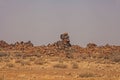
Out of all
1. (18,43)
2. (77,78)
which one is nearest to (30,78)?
(77,78)

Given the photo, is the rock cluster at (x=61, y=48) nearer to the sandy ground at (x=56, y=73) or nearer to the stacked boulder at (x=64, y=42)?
the stacked boulder at (x=64, y=42)

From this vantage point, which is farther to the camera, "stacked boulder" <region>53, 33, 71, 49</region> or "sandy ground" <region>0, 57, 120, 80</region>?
"stacked boulder" <region>53, 33, 71, 49</region>

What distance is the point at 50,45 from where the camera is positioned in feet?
283

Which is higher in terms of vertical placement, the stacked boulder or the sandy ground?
the stacked boulder

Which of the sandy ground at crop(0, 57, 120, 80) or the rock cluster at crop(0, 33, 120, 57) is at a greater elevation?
the rock cluster at crop(0, 33, 120, 57)

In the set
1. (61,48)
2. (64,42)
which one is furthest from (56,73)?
(61,48)

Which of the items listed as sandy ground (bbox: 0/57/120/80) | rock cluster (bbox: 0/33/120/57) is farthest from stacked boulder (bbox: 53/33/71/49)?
sandy ground (bbox: 0/57/120/80)

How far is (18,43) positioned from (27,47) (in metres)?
6.42

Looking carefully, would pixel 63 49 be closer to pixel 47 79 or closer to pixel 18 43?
pixel 18 43

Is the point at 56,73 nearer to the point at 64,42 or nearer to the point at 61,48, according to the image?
the point at 64,42

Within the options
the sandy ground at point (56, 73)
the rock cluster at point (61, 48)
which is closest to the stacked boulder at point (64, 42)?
the rock cluster at point (61, 48)

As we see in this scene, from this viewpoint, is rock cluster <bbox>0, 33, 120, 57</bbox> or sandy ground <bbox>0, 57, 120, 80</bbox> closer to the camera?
sandy ground <bbox>0, 57, 120, 80</bbox>

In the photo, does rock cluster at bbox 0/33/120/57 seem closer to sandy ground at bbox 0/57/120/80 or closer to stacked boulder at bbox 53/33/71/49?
stacked boulder at bbox 53/33/71/49

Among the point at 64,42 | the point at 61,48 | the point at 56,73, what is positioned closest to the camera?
the point at 56,73
